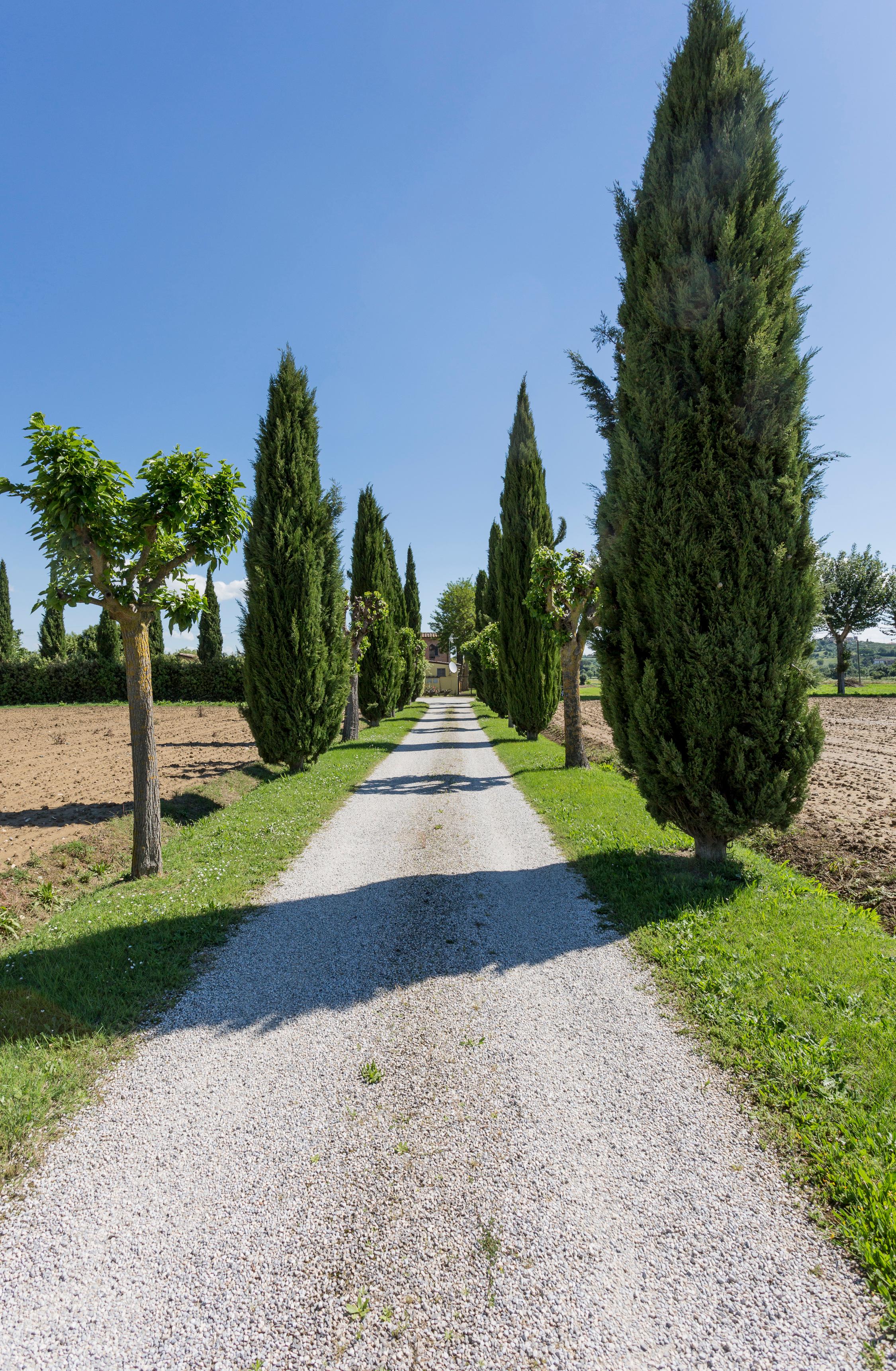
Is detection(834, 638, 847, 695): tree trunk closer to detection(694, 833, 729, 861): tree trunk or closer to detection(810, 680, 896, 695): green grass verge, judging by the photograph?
detection(810, 680, 896, 695): green grass verge

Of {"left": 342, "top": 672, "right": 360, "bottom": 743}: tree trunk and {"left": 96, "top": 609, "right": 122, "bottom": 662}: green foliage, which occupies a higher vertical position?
{"left": 96, "top": 609, "right": 122, "bottom": 662}: green foliage

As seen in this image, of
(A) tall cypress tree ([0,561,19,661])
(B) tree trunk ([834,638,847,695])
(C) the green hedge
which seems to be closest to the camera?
(C) the green hedge

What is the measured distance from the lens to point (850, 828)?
7.89m

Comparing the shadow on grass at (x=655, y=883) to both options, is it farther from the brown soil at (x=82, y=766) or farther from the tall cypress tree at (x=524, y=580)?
the tall cypress tree at (x=524, y=580)

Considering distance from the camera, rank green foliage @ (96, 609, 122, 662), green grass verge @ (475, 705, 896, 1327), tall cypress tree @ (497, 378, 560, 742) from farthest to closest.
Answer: green foliage @ (96, 609, 122, 662)
tall cypress tree @ (497, 378, 560, 742)
green grass verge @ (475, 705, 896, 1327)

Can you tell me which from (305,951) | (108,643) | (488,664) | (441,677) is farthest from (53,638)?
(305,951)

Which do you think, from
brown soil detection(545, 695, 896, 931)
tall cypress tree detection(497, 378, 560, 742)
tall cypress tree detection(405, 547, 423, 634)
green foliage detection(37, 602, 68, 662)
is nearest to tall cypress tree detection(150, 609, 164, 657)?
green foliage detection(37, 602, 68, 662)

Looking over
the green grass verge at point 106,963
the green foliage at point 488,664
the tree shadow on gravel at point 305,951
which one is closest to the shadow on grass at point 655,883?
the tree shadow on gravel at point 305,951

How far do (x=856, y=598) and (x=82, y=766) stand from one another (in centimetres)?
4384

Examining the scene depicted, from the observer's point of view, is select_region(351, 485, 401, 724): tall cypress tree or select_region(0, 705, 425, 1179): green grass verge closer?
select_region(0, 705, 425, 1179): green grass verge

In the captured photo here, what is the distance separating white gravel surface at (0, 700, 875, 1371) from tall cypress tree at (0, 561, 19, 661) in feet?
152

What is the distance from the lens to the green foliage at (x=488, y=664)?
2262 cm

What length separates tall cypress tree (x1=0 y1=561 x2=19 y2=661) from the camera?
41.6 metres

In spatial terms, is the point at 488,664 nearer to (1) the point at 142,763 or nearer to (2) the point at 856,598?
(1) the point at 142,763
